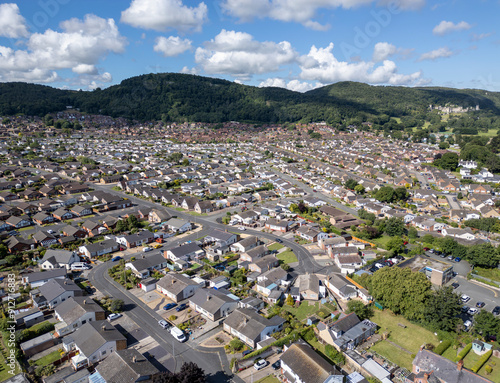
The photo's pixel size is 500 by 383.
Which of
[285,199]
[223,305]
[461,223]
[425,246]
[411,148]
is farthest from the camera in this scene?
[411,148]

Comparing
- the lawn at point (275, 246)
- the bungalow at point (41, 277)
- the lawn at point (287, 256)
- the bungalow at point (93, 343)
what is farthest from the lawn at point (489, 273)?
the bungalow at point (41, 277)

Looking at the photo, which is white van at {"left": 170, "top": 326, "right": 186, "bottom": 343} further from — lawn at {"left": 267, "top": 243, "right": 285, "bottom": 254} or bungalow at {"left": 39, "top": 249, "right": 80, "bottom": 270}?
lawn at {"left": 267, "top": 243, "right": 285, "bottom": 254}

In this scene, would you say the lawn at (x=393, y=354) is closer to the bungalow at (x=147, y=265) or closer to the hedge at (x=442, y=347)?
the hedge at (x=442, y=347)

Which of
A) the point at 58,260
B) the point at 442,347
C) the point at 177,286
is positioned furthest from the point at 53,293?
the point at 442,347

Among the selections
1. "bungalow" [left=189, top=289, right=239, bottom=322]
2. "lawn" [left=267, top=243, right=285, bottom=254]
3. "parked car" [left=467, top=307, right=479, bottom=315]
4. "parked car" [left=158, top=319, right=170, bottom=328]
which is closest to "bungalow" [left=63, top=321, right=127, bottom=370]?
"parked car" [left=158, top=319, right=170, bottom=328]

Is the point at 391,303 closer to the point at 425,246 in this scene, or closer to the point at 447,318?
the point at 447,318

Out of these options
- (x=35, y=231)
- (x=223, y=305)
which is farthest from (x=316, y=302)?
(x=35, y=231)
